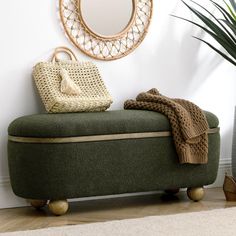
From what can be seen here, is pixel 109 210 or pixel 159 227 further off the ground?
pixel 159 227

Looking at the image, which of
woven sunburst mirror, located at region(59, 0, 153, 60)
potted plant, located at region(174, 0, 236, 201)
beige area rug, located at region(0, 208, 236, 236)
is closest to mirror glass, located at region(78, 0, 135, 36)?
woven sunburst mirror, located at region(59, 0, 153, 60)

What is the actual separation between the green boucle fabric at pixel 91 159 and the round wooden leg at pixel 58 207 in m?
0.05

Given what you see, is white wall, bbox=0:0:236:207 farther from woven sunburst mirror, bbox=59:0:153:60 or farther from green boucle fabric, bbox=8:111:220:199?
green boucle fabric, bbox=8:111:220:199

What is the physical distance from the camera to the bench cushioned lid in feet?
9.81

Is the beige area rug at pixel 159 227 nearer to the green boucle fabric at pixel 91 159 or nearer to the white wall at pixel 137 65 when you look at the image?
the green boucle fabric at pixel 91 159

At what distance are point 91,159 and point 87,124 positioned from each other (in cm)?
18

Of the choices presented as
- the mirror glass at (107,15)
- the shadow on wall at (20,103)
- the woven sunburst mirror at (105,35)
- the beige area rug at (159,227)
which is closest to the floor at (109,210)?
the beige area rug at (159,227)

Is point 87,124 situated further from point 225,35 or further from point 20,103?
point 225,35

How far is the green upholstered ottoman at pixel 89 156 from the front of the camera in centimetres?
300

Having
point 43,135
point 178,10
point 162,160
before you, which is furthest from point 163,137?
point 178,10

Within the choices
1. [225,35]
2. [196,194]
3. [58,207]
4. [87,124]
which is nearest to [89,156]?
[87,124]

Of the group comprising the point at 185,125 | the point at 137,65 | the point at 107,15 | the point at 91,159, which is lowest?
the point at 91,159

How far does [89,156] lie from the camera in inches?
120

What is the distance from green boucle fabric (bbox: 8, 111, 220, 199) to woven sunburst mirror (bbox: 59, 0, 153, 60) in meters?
0.49
